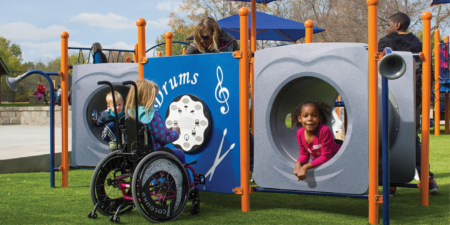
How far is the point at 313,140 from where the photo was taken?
3873mm

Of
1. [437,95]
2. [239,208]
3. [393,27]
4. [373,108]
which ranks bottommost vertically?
[239,208]

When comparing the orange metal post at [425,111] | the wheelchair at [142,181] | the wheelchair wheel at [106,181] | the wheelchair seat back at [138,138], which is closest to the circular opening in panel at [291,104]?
the orange metal post at [425,111]

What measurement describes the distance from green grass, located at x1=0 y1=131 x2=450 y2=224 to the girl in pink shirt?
0.41 meters

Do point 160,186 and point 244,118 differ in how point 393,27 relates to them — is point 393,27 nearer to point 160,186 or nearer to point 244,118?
point 244,118

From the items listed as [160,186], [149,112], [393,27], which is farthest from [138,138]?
[393,27]

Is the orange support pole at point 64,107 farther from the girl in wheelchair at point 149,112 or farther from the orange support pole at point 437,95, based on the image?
the orange support pole at point 437,95

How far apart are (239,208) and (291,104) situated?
1039mm

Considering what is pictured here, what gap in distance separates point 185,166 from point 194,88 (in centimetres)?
75

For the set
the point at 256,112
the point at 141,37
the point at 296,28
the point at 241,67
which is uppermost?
the point at 296,28

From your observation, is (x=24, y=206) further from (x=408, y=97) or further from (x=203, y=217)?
(x=408, y=97)

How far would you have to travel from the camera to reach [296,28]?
43.3 ft

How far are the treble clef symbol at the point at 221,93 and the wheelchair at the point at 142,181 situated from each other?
0.62 metres

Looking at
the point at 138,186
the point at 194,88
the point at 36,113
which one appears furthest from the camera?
the point at 36,113

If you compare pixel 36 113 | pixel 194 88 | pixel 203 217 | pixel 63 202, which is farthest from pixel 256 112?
pixel 36 113
